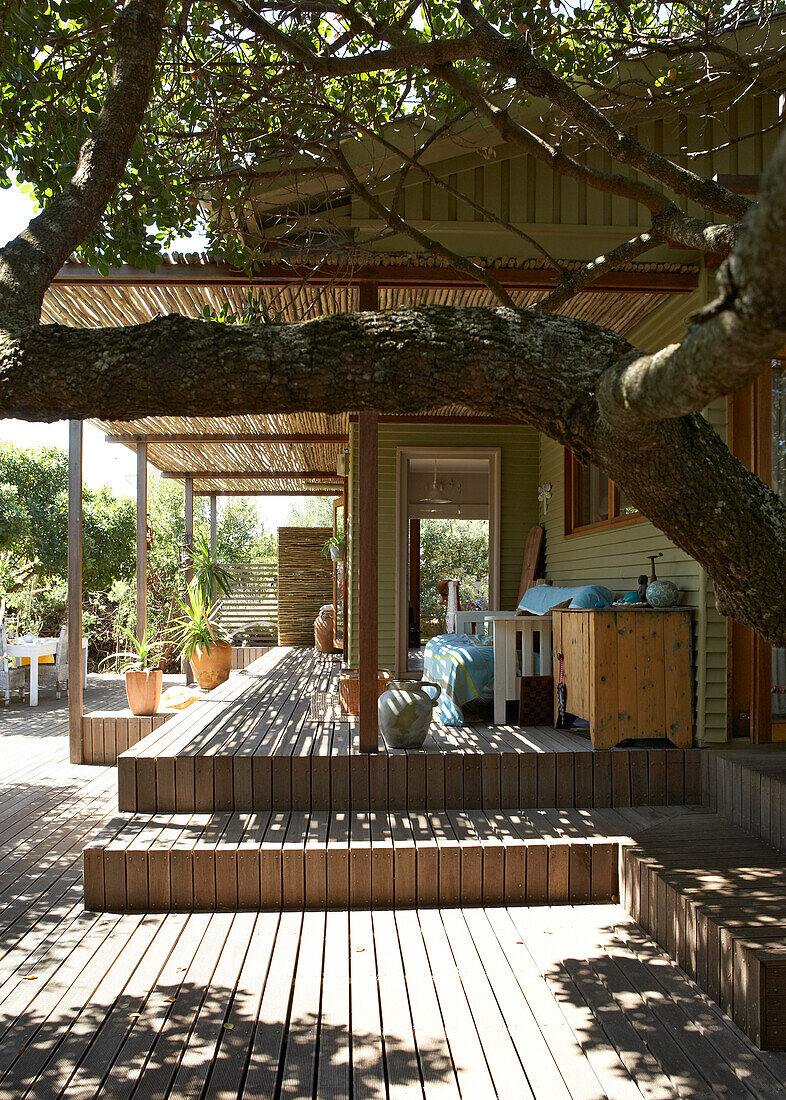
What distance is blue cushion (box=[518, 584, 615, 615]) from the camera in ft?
17.5

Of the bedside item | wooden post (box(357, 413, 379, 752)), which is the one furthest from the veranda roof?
the bedside item

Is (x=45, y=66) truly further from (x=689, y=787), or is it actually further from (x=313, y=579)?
(x=313, y=579)

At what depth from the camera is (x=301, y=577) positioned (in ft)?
43.6

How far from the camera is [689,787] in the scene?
15.5 feet

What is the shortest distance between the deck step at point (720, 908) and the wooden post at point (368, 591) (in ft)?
5.14

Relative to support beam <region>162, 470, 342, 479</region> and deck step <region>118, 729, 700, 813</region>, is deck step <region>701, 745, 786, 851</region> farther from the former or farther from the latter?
support beam <region>162, 470, 342, 479</region>

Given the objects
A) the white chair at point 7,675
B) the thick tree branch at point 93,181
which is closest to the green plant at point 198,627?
the white chair at point 7,675

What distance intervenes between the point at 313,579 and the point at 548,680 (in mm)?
7889

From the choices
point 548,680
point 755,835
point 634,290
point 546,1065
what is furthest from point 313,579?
point 546,1065

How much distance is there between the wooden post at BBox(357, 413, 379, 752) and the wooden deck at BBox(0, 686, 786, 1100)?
4.11 feet

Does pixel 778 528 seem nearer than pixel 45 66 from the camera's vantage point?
Yes

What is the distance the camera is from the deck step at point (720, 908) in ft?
8.75

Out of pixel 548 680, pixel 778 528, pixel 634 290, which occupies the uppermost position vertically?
pixel 634 290

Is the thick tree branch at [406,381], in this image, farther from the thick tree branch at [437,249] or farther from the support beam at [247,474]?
the support beam at [247,474]
